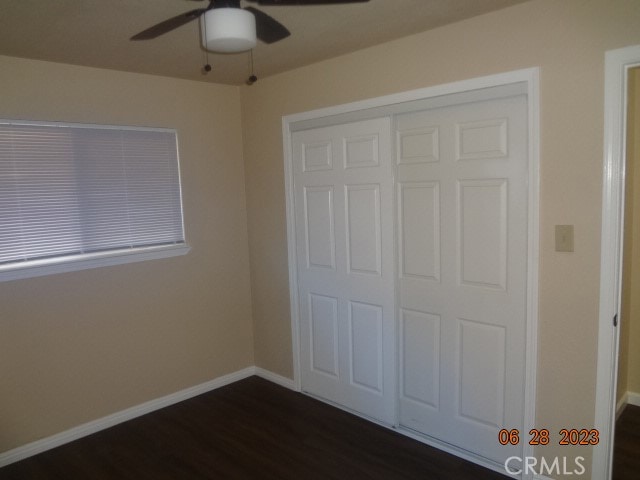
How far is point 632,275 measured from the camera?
3.13m

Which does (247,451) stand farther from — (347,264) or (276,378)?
(347,264)

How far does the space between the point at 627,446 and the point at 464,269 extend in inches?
59.7

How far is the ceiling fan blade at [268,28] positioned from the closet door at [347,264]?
3.65ft

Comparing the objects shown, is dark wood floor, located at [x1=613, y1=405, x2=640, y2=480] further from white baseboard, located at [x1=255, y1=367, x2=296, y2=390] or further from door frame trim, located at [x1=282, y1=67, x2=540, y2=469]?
white baseboard, located at [x1=255, y1=367, x2=296, y2=390]

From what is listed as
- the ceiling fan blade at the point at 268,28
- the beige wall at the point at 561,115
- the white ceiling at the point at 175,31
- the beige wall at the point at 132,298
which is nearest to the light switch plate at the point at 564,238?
the beige wall at the point at 561,115

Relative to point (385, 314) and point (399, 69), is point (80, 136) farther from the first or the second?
point (385, 314)

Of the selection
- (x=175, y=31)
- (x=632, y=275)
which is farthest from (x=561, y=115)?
(x=175, y=31)

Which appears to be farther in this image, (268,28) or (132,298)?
(132,298)

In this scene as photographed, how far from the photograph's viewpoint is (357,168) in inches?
117

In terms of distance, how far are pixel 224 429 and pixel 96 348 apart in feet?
3.35

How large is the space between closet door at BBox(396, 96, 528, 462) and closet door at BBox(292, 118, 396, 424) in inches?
5.0

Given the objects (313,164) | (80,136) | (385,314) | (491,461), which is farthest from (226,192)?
(491,461)

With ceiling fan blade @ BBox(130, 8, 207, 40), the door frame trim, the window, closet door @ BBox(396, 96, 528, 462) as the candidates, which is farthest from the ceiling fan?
the window

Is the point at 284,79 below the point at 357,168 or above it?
above
